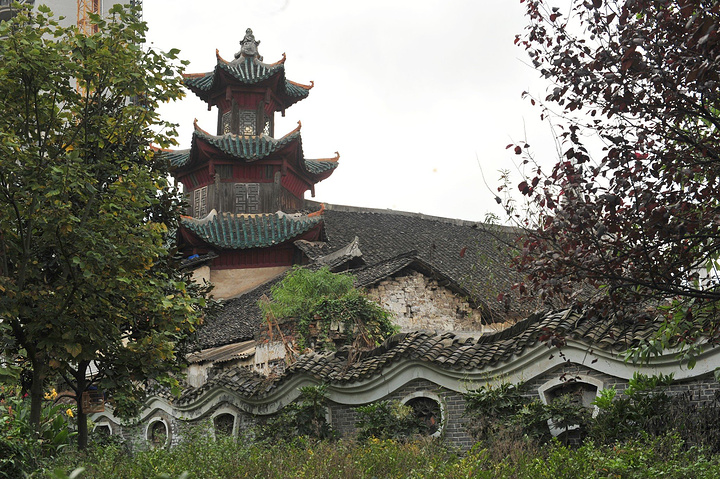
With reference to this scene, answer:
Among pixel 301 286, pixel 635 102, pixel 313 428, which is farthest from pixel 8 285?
pixel 301 286

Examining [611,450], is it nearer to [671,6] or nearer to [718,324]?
[718,324]

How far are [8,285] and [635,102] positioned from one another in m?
5.97

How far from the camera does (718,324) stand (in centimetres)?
675

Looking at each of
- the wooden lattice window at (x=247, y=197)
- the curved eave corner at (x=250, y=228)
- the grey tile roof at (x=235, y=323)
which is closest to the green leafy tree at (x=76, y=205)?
the grey tile roof at (x=235, y=323)

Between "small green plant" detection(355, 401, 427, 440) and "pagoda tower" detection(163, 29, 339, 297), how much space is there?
13140 mm

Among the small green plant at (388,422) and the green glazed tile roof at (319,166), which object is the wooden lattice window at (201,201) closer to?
the green glazed tile roof at (319,166)

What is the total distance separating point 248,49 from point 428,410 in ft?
64.3

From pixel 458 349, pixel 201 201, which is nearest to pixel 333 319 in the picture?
pixel 458 349

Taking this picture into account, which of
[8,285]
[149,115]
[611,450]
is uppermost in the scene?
[149,115]

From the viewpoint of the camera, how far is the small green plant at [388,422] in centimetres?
1045

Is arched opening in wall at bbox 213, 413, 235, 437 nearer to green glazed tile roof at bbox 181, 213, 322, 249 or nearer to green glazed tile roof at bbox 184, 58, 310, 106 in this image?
green glazed tile roof at bbox 181, 213, 322, 249

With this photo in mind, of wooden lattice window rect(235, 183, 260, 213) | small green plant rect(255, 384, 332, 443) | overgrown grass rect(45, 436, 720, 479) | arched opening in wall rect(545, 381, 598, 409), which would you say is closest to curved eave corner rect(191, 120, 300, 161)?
wooden lattice window rect(235, 183, 260, 213)

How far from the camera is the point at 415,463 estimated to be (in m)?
7.65

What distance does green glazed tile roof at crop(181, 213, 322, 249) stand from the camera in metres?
A: 24.1
